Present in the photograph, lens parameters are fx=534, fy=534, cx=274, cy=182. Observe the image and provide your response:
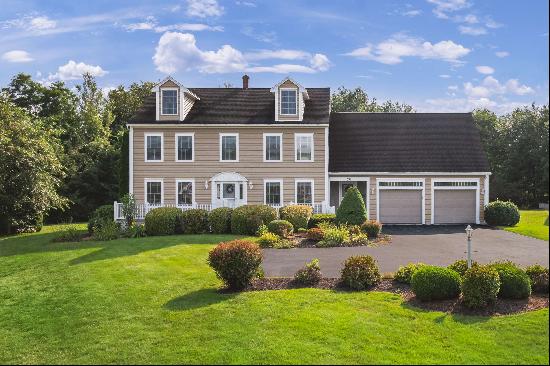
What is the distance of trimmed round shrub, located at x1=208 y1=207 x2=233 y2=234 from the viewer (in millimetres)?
24031

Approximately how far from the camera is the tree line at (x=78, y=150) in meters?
28.3

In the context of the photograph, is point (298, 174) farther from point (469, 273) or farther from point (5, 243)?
point (469, 273)

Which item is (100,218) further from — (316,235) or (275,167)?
(316,235)

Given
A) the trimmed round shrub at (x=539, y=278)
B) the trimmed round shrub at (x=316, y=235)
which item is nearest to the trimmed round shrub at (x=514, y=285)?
the trimmed round shrub at (x=539, y=278)

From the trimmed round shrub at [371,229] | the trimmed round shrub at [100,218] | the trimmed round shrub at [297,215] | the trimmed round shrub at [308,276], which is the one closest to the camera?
the trimmed round shrub at [308,276]

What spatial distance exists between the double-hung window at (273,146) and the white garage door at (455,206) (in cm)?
889

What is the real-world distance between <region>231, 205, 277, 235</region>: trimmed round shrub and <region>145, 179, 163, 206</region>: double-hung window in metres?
6.81

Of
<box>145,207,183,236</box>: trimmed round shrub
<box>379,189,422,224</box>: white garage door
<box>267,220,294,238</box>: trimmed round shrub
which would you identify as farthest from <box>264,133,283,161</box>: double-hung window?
<box>145,207,183,236</box>: trimmed round shrub

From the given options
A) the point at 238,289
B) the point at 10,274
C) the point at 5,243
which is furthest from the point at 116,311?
the point at 5,243

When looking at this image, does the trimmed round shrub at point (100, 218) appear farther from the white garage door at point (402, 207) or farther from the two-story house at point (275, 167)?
the white garage door at point (402, 207)

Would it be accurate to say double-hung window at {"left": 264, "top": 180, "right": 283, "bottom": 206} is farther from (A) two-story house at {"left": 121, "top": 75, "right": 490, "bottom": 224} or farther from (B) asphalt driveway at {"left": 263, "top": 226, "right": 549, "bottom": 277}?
(B) asphalt driveway at {"left": 263, "top": 226, "right": 549, "bottom": 277}

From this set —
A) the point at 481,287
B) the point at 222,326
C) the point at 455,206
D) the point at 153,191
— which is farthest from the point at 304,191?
the point at 222,326

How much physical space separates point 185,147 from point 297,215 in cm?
808

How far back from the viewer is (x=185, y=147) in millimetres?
29172
